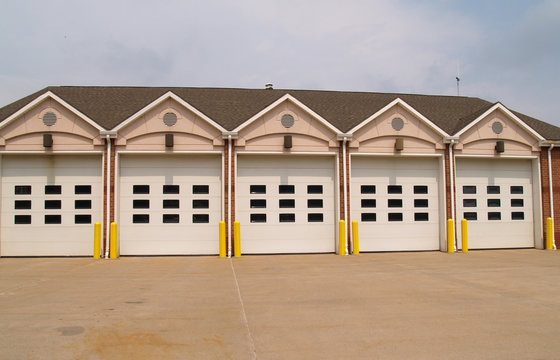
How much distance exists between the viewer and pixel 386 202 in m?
16.4

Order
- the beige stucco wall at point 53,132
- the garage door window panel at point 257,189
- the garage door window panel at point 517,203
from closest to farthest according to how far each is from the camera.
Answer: the beige stucco wall at point 53,132
the garage door window panel at point 257,189
the garage door window panel at point 517,203

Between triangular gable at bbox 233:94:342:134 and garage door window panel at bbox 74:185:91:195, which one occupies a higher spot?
triangular gable at bbox 233:94:342:134

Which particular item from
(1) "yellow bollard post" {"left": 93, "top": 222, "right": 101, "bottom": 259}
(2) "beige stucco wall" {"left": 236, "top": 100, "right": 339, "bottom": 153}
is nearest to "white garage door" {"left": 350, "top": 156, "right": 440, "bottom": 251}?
(2) "beige stucco wall" {"left": 236, "top": 100, "right": 339, "bottom": 153}

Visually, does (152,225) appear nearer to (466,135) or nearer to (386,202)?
(386,202)

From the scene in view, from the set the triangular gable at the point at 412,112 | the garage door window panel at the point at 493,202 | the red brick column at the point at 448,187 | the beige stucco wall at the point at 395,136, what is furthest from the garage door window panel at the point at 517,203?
the triangular gable at the point at 412,112

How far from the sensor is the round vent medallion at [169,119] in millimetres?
15484

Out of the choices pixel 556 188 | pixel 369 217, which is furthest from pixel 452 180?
pixel 556 188

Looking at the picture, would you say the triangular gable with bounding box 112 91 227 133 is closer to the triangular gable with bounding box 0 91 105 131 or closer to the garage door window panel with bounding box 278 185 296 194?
the triangular gable with bounding box 0 91 105 131

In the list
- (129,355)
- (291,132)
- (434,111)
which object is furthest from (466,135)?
(129,355)

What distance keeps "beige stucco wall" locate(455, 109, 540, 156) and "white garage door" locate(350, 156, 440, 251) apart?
5.02 ft

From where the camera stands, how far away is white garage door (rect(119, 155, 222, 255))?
1534 centimetres

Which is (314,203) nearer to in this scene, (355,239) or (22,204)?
(355,239)

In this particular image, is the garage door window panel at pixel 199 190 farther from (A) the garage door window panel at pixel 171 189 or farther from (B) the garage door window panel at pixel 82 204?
(B) the garage door window panel at pixel 82 204

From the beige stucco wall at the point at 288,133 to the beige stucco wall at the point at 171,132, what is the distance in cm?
123
